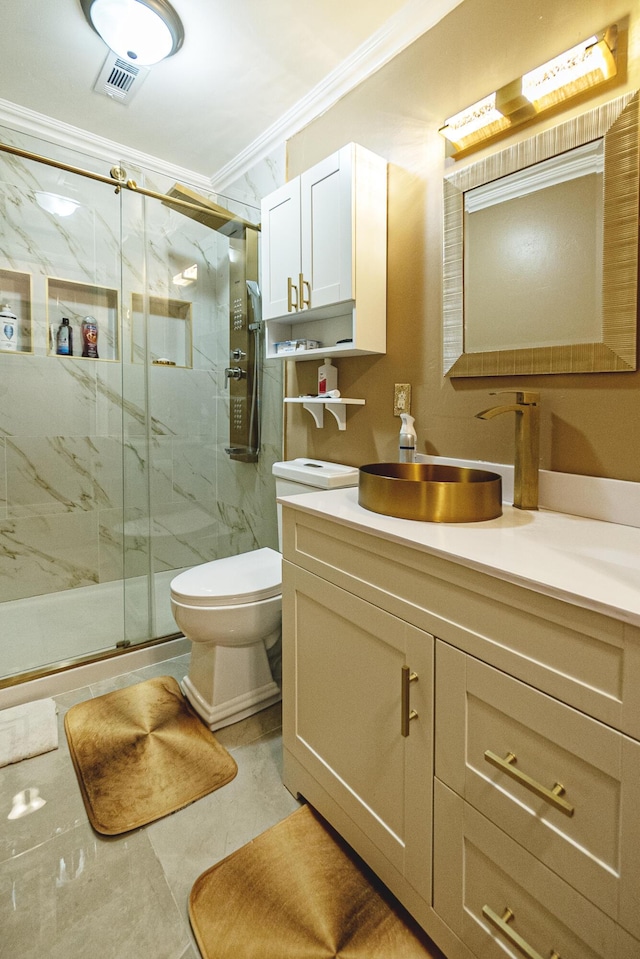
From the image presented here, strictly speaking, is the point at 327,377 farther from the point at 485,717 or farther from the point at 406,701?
the point at 485,717

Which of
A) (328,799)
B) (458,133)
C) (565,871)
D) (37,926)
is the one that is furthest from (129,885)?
(458,133)

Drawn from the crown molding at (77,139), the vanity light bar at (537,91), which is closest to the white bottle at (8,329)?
the crown molding at (77,139)

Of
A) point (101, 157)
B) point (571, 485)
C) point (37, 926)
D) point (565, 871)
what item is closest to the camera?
point (565, 871)

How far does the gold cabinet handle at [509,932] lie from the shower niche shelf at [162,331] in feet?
7.00

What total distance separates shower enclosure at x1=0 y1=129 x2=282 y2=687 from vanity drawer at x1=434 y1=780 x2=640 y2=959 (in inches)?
62.4

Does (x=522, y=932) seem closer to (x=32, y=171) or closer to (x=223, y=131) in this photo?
(x=223, y=131)

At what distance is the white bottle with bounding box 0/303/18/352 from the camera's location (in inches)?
93.3

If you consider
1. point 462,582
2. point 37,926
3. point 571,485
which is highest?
point 571,485

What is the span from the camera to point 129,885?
113 cm

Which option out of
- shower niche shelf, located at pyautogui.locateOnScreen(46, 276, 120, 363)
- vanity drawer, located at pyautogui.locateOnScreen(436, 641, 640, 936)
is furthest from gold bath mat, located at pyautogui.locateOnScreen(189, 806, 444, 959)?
shower niche shelf, located at pyautogui.locateOnScreen(46, 276, 120, 363)

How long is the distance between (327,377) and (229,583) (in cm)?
89

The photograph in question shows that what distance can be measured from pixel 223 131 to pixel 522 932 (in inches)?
119

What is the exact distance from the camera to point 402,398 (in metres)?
1.65

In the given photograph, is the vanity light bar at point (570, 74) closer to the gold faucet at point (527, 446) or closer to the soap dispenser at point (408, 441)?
the gold faucet at point (527, 446)
